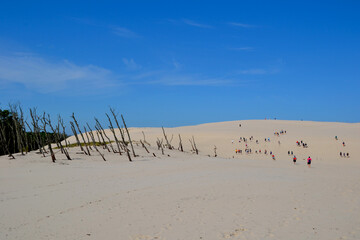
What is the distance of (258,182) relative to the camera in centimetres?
1536

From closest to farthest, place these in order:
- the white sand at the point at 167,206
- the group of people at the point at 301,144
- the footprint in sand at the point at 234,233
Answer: the footprint in sand at the point at 234,233
the white sand at the point at 167,206
the group of people at the point at 301,144

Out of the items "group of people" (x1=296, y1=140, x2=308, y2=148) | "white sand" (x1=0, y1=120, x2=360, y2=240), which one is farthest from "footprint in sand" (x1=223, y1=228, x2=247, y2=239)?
"group of people" (x1=296, y1=140, x2=308, y2=148)

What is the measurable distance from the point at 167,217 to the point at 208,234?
1951 mm

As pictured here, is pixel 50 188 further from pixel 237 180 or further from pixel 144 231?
pixel 237 180

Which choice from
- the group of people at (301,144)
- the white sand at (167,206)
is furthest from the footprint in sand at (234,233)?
the group of people at (301,144)

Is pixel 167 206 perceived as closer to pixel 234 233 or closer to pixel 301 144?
pixel 234 233

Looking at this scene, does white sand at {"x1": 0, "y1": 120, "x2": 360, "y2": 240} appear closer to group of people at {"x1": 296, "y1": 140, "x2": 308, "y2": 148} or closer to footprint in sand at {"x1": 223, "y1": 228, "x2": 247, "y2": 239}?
footprint in sand at {"x1": 223, "y1": 228, "x2": 247, "y2": 239}

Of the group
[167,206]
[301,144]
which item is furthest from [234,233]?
[301,144]

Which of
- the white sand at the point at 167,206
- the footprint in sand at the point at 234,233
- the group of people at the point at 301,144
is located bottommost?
the footprint in sand at the point at 234,233

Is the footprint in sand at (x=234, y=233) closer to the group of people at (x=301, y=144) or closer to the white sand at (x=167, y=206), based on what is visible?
the white sand at (x=167, y=206)

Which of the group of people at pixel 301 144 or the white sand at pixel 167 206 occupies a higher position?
the group of people at pixel 301 144

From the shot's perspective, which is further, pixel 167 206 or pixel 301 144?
pixel 301 144

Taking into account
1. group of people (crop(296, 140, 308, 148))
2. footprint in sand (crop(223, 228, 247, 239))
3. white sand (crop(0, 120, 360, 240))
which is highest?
group of people (crop(296, 140, 308, 148))

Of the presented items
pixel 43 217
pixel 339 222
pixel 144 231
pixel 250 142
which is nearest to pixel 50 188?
pixel 43 217
